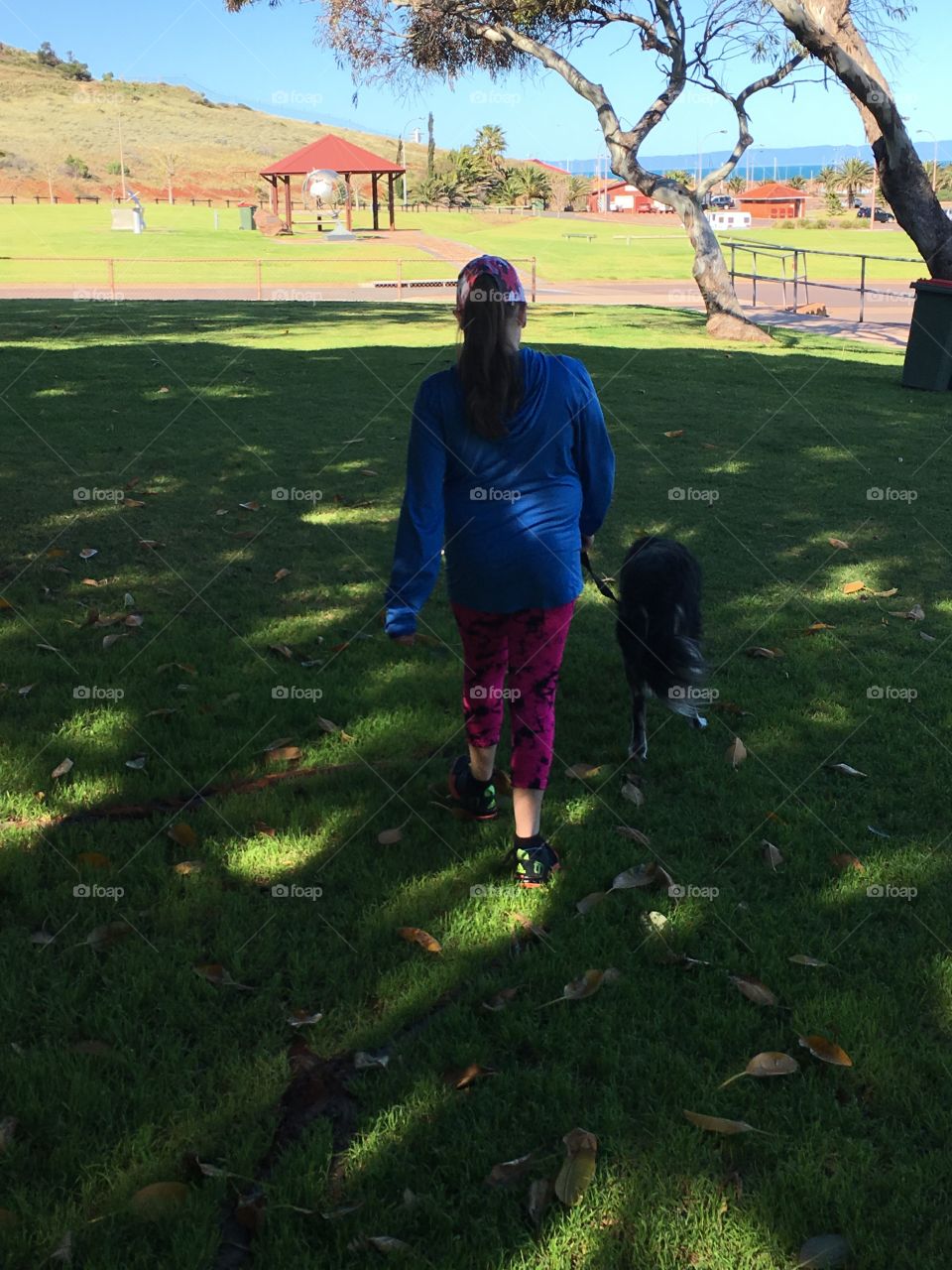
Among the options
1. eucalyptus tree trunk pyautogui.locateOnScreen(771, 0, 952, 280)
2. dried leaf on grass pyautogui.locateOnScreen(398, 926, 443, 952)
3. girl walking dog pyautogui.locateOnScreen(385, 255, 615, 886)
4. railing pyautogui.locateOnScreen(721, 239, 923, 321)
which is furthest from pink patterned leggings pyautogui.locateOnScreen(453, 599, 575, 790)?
railing pyautogui.locateOnScreen(721, 239, 923, 321)

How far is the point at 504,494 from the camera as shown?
3.17 metres

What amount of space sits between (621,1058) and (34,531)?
5.11 meters

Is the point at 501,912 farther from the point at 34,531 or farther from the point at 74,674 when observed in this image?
the point at 34,531

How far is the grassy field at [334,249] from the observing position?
109 ft

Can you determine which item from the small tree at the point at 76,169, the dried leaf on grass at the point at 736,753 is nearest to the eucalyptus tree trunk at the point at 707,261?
the dried leaf on grass at the point at 736,753

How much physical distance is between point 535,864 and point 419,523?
1155mm

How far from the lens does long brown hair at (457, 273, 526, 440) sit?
9.55ft

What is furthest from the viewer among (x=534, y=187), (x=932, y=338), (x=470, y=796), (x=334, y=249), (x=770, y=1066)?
→ (x=534, y=187)

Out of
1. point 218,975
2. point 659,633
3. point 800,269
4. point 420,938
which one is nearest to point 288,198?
point 800,269

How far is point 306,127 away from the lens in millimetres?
148250

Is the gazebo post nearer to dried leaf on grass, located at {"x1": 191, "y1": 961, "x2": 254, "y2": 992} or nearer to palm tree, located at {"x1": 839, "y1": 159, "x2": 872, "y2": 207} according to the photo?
dried leaf on grass, located at {"x1": 191, "y1": 961, "x2": 254, "y2": 992}

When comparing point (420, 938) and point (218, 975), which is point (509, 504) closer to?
point (420, 938)

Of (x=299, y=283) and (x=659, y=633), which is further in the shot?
(x=299, y=283)

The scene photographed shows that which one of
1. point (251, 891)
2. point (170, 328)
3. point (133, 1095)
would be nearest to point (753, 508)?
point (251, 891)
